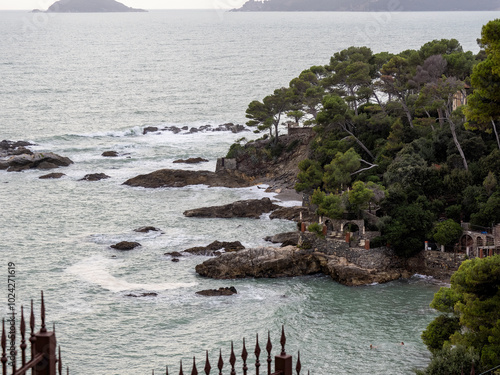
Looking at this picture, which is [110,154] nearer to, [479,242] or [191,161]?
[191,161]

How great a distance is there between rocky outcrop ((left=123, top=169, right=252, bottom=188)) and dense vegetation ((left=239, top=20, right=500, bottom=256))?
30.2 ft

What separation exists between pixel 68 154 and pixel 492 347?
7141 cm

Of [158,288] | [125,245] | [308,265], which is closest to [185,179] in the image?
[125,245]

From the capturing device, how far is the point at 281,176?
73.1 meters

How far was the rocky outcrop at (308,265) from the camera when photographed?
47.5 meters

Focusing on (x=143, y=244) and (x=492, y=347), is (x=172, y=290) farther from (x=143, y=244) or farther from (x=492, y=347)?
(x=492, y=347)

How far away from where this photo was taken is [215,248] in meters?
52.5

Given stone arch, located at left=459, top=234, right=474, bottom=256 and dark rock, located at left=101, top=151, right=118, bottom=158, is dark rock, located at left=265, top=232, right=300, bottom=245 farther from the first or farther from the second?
dark rock, located at left=101, top=151, right=118, bottom=158

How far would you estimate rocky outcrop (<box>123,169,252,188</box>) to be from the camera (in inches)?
2891

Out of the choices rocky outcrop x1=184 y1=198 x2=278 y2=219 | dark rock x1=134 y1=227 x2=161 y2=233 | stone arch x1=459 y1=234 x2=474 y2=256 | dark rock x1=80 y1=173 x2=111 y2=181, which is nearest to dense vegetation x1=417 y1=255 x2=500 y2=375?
stone arch x1=459 y1=234 x2=474 y2=256

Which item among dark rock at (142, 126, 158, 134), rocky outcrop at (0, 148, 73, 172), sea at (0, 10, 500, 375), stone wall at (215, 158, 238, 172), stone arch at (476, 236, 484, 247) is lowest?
sea at (0, 10, 500, 375)

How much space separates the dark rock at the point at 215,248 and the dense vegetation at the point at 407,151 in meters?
6.37

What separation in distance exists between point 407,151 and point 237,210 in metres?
14.8

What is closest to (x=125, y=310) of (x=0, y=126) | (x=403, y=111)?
(x=403, y=111)
